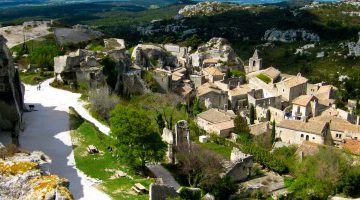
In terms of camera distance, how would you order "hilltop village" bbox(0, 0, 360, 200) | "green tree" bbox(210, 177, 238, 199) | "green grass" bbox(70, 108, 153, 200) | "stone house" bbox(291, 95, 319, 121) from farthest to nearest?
"stone house" bbox(291, 95, 319, 121) → "green tree" bbox(210, 177, 238, 199) → "hilltop village" bbox(0, 0, 360, 200) → "green grass" bbox(70, 108, 153, 200)

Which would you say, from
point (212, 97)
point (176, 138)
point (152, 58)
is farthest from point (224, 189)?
point (152, 58)

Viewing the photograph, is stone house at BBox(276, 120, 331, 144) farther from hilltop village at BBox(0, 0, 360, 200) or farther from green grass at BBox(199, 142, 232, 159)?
green grass at BBox(199, 142, 232, 159)

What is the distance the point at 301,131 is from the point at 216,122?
7.97 meters

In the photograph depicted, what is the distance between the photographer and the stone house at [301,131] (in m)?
43.4

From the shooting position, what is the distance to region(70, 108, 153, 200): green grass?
22.6 metres

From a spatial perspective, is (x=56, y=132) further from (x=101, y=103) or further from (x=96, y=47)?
(x=96, y=47)

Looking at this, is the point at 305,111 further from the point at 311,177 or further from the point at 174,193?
the point at 174,193

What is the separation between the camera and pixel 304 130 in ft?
145

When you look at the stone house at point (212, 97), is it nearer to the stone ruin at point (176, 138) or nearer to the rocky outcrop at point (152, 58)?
the rocky outcrop at point (152, 58)

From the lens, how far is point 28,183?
17.5 metres

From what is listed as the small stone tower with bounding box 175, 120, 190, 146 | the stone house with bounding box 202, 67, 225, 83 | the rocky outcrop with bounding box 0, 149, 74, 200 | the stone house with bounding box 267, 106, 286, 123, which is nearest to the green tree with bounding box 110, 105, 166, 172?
the small stone tower with bounding box 175, 120, 190, 146

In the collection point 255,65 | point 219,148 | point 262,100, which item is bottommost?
point 262,100

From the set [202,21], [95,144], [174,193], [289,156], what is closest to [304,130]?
[289,156]

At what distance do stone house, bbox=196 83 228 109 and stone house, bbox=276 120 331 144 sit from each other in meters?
8.88
